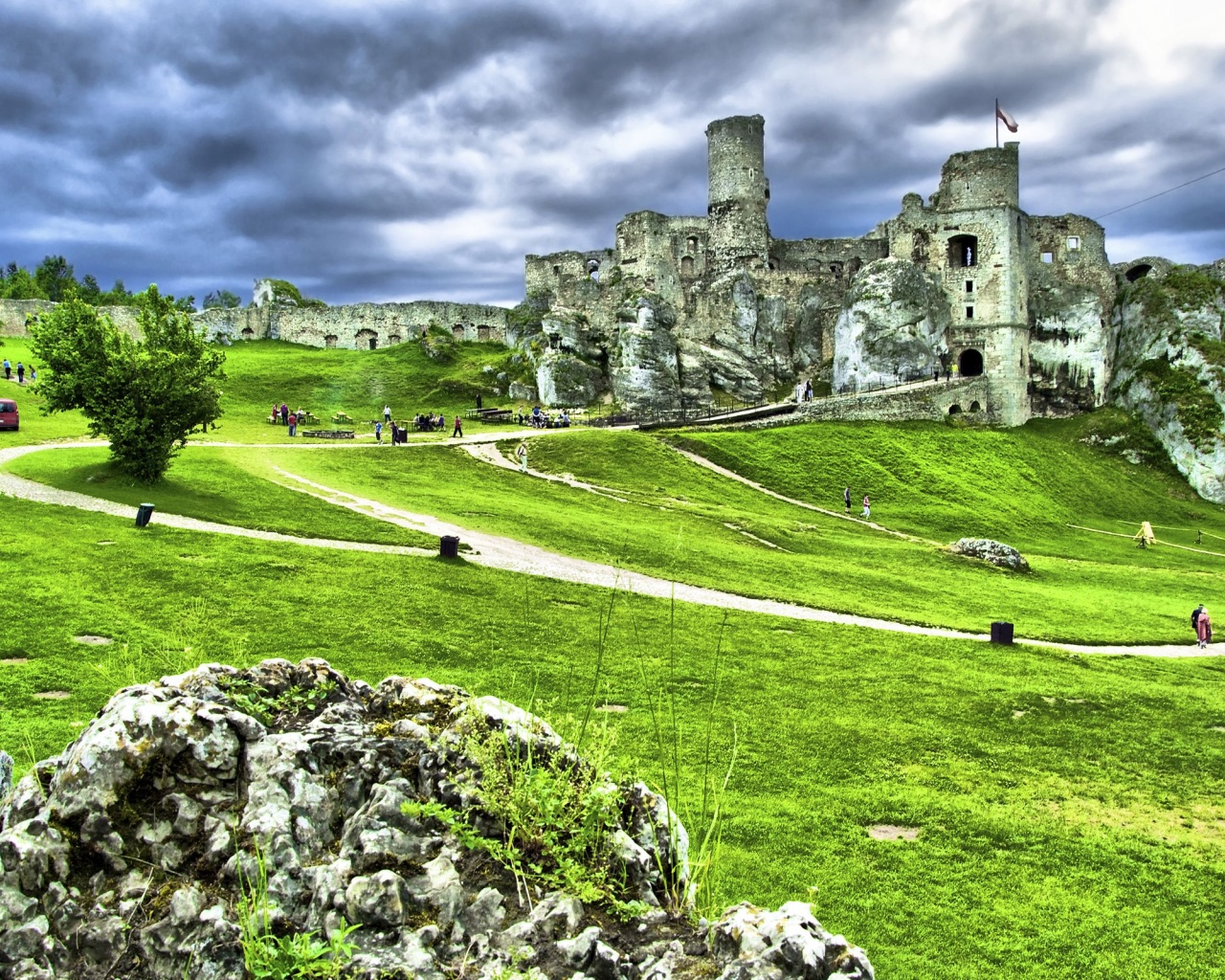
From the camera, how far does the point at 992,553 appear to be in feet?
121

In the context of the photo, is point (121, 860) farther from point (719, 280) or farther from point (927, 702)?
point (719, 280)

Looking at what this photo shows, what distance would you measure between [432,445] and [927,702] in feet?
108

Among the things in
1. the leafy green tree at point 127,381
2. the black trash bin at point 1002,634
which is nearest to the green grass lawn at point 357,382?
the leafy green tree at point 127,381

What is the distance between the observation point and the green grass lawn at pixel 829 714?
9766mm

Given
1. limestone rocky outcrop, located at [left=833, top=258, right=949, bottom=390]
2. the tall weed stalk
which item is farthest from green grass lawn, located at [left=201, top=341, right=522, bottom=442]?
the tall weed stalk

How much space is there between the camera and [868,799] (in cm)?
1250

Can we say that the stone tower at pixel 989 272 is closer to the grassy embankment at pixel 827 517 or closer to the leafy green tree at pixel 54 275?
the grassy embankment at pixel 827 517

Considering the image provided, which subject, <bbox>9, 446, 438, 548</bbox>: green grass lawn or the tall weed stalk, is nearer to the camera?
the tall weed stalk

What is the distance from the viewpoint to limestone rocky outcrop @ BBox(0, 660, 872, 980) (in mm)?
4727

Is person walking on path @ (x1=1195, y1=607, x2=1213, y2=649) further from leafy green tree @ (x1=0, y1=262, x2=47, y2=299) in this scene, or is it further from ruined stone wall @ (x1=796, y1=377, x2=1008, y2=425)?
leafy green tree @ (x1=0, y1=262, x2=47, y2=299)

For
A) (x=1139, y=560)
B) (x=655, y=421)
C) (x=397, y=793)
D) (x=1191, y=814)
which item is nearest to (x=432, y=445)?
(x=655, y=421)

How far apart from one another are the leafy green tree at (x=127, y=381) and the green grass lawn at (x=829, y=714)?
457cm

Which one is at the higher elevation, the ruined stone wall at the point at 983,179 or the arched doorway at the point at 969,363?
the ruined stone wall at the point at 983,179

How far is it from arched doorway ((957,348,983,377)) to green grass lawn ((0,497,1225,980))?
55.8m
